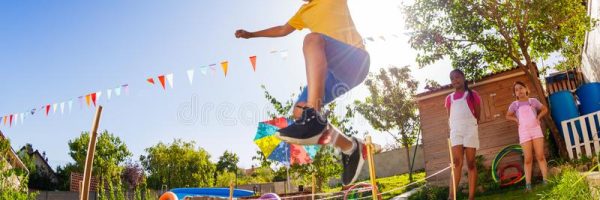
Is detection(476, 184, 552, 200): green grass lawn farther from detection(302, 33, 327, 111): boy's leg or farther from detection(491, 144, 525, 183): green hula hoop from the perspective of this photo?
detection(302, 33, 327, 111): boy's leg

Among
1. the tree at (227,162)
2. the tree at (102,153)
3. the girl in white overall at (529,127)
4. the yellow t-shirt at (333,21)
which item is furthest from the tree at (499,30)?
the tree at (227,162)

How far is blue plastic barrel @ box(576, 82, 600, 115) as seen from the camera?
8.50 meters

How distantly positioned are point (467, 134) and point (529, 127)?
2.87 feet

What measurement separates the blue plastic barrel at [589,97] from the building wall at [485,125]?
5.34 feet

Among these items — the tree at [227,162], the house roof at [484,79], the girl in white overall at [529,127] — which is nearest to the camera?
the girl in white overall at [529,127]

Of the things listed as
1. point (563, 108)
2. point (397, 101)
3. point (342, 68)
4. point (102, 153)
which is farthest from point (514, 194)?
point (102, 153)

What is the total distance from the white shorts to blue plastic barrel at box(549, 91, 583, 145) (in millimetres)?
4967

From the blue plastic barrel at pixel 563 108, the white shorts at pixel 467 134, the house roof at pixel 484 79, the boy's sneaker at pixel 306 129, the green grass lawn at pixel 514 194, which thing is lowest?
the green grass lawn at pixel 514 194

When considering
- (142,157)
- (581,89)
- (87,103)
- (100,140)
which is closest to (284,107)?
(87,103)

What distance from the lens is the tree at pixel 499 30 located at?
8555 mm

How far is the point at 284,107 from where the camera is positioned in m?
16.6

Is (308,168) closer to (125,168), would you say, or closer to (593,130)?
(593,130)

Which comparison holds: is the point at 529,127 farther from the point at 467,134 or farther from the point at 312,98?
the point at 312,98

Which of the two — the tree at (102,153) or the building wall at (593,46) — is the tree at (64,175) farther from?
the building wall at (593,46)
